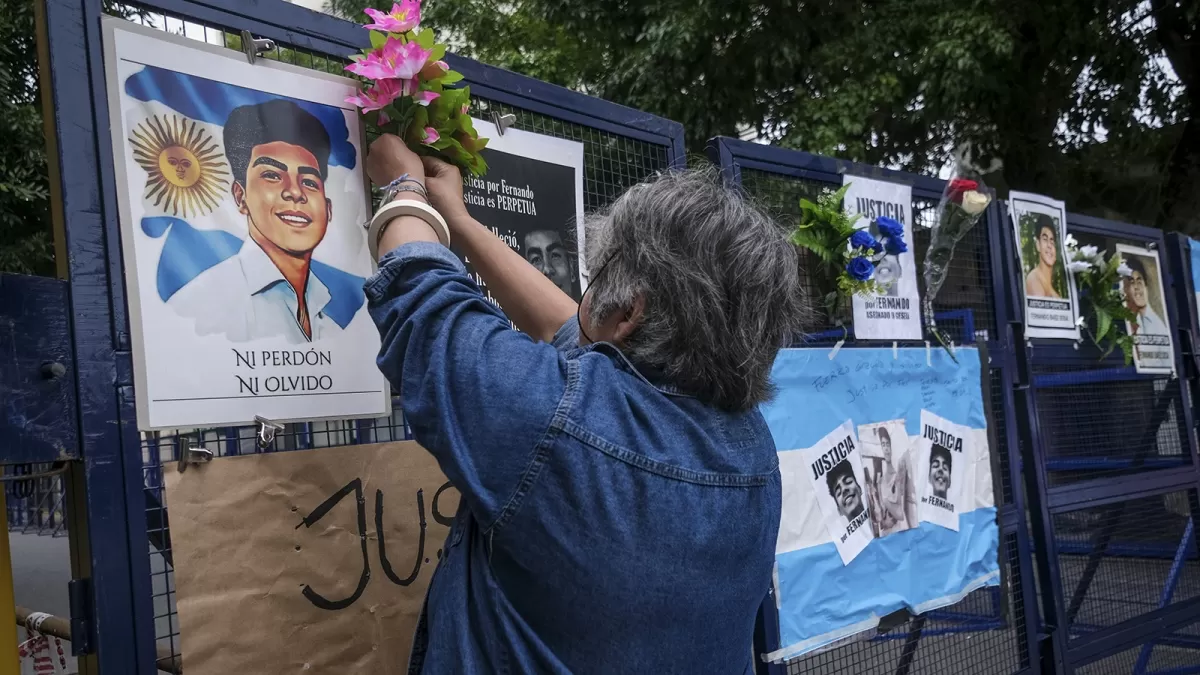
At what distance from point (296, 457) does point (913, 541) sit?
2.18 meters

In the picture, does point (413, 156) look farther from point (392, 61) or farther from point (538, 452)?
point (538, 452)

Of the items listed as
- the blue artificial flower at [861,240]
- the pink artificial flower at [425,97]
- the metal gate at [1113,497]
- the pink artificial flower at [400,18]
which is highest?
the pink artificial flower at [400,18]

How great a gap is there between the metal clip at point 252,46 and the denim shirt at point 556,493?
23.8 inches

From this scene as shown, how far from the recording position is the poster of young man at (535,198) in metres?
2.20

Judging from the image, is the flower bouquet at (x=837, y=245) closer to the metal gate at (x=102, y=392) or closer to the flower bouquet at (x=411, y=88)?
the flower bouquet at (x=411, y=88)

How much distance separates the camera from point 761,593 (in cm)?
A: 166

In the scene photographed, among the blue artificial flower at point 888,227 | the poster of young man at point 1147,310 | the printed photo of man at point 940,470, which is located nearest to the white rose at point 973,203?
the blue artificial flower at point 888,227

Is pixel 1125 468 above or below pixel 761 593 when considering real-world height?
below

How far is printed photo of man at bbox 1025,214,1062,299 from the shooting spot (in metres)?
3.99

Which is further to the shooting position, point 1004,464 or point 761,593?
point 1004,464

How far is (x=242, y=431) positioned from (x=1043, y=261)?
3.46m

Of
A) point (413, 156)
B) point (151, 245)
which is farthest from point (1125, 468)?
point (151, 245)

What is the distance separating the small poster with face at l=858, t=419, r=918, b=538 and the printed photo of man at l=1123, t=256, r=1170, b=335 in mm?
2084

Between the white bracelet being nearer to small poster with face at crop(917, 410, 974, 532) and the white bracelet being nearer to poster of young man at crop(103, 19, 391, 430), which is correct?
poster of young man at crop(103, 19, 391, 430)
